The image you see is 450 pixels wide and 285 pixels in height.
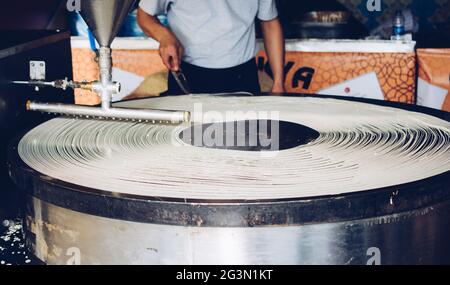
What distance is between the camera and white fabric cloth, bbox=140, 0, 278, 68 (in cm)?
301

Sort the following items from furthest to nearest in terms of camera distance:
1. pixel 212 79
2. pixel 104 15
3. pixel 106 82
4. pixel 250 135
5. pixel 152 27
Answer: pixel 212 79 → pixel 152 27 → pixel 250 135 → pixel 106 82 → pixel 104 15

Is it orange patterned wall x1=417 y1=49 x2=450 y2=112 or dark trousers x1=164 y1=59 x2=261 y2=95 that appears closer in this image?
dark trousers x1=164 y1=59 x2=261 y2=95

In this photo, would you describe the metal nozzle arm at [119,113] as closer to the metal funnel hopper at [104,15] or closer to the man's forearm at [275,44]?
the metal funnel hopper at [104,15]

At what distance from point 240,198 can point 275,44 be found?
84.1 inches

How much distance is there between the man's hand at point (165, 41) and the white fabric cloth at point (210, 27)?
0.05m

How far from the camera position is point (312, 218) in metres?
1.28

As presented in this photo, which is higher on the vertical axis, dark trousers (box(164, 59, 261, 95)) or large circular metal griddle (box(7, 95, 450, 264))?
dark trousers (box(164, 59, 261, 95))

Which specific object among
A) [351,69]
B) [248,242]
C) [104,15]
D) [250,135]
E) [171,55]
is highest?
[104,15]

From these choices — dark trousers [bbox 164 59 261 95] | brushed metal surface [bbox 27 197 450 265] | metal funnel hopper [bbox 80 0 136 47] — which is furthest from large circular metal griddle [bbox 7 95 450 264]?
dark trousers [bbox 164 59 261 95]

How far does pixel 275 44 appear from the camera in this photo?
130 inches

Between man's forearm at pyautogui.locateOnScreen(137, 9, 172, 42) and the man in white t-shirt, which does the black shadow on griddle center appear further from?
the man in white t-shirt

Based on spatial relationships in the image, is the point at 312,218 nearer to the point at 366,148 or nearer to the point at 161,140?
the point at 366,148

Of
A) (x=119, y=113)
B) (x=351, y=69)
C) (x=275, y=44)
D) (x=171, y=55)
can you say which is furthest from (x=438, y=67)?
(x=119, y=113)

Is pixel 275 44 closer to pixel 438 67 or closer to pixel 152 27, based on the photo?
pixel 152 27
